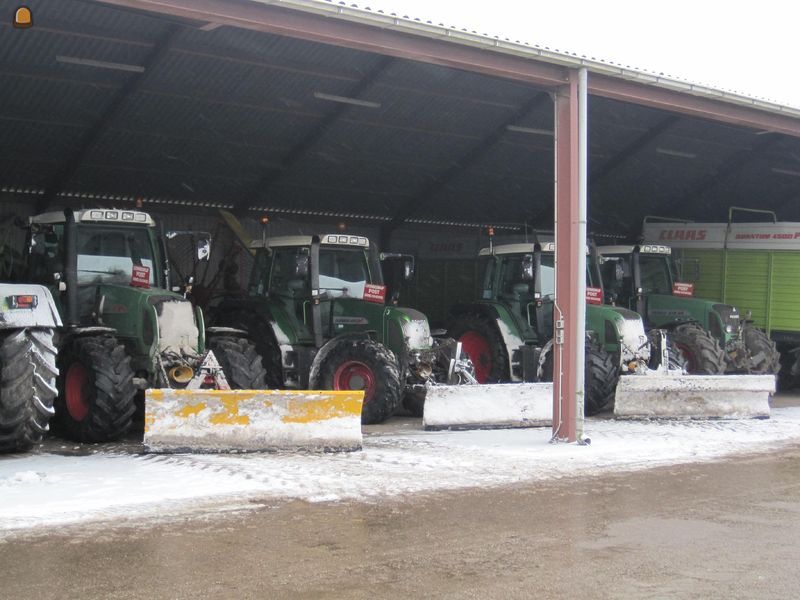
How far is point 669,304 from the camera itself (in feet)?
51.7

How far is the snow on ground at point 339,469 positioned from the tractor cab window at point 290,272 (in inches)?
87.8

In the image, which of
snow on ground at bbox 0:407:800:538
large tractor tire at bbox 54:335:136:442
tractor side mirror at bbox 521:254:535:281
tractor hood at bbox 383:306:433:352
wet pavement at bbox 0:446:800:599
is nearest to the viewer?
wet pavement at bbox 0:446:800:599

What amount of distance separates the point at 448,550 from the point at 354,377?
6490mm

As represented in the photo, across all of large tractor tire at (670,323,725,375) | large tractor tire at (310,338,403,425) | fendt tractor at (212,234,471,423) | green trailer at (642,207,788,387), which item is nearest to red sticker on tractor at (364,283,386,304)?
fendt tractor at (212,234,471,423)

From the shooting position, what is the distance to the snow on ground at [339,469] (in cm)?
732

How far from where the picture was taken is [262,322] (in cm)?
1293

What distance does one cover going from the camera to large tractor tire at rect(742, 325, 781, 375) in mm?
15820

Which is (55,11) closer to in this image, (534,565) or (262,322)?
(262,322)

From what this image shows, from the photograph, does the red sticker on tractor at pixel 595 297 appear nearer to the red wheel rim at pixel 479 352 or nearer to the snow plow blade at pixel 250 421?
the red wheel rim at pixel 479 352

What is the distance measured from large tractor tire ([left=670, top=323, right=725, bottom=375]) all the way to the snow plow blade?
6500 millimetres

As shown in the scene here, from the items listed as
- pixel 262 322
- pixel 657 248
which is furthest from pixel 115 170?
pixel 657 248

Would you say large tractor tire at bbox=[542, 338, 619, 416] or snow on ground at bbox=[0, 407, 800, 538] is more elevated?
large tractor tire at bbox=[542, 338, 619, 416]

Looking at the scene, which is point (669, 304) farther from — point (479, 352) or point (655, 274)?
point (479, 352)

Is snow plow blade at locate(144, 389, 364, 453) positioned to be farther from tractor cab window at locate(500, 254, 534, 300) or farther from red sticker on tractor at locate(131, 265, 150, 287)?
tractor cab window at locate(500, 254, 534, 300)
